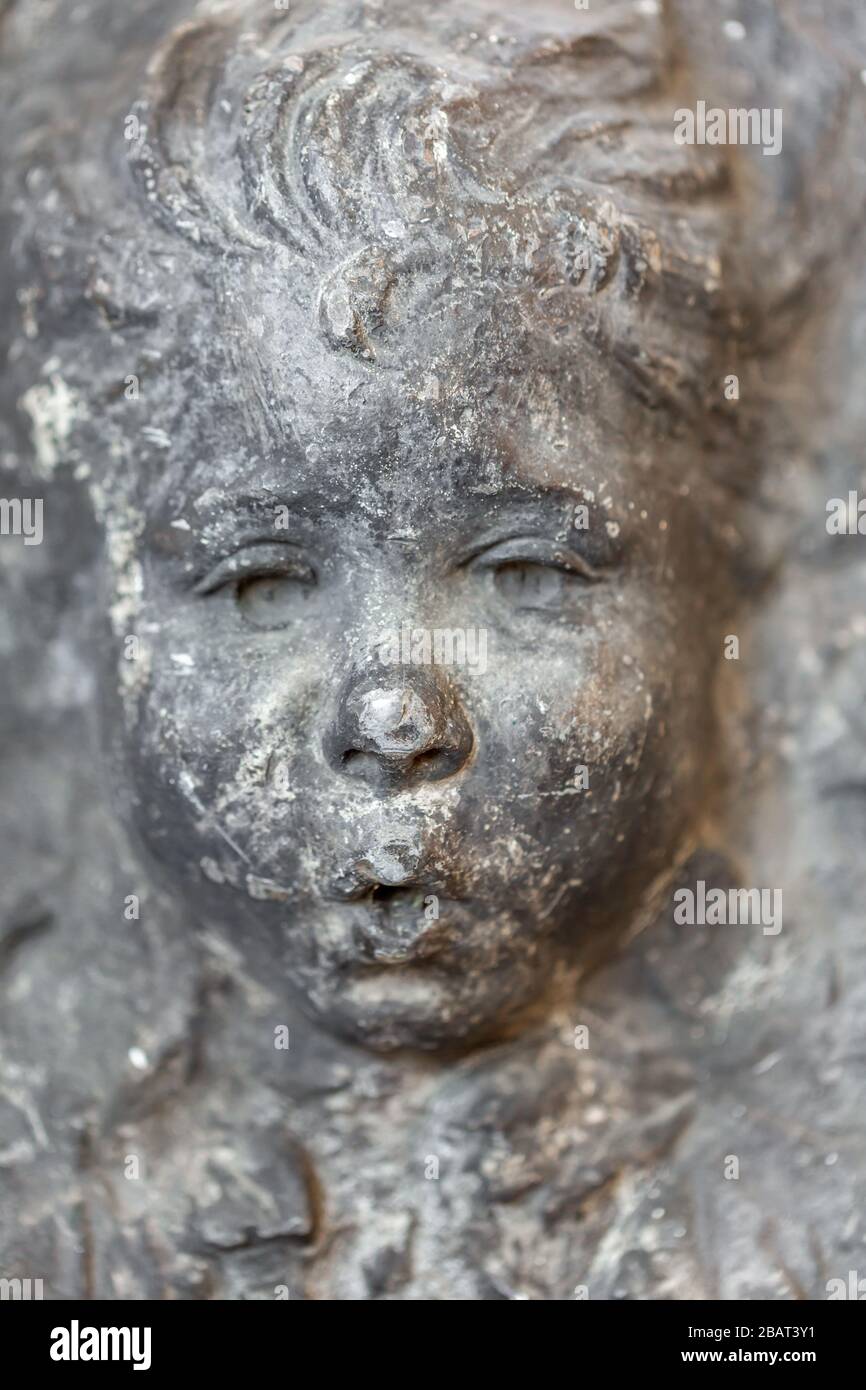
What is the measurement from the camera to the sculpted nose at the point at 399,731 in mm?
1378

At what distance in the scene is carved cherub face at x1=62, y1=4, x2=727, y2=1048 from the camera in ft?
4.54

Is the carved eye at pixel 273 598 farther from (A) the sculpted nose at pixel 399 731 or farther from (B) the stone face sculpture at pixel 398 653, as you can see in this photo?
(A) the sculpted nose at pixel 399 731

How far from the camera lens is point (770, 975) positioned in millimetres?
1664

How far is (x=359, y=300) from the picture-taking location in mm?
1358
